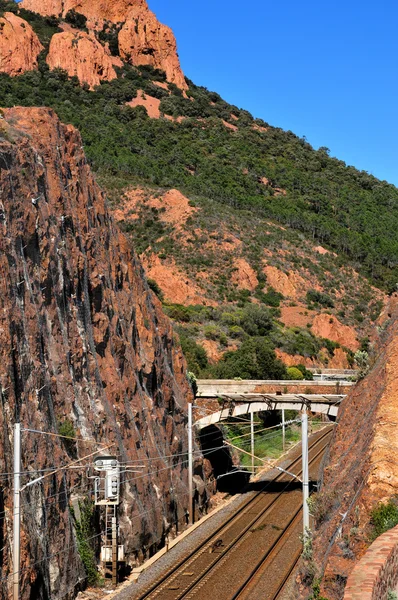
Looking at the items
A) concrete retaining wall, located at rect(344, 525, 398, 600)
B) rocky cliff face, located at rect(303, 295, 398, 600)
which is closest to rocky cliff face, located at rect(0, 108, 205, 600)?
rocky cliff face, located at rect(303, 295, 398, 600)

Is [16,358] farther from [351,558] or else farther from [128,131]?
[128,131]

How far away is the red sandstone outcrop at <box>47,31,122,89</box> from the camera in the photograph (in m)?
130

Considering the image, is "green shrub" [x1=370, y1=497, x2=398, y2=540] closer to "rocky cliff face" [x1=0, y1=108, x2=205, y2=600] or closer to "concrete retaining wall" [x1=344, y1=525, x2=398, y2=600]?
"concrete retaining wall" [x1=344, y1=525, x2=398, y2=600]

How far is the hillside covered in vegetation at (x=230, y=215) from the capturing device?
77562 millimetres

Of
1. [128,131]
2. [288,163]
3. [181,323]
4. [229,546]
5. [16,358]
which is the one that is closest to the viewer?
[16,358]

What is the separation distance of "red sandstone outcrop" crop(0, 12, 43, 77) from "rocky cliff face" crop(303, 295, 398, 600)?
Result: 110501mm

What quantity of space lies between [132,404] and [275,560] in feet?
26.3

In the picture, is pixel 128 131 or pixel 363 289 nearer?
pixel 363 289

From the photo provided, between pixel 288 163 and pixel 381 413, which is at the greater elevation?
pixel 288 163

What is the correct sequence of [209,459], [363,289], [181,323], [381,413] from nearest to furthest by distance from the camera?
[381,413]
[209,459]
[181,323]
[363,289]

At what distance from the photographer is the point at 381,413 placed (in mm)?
18031

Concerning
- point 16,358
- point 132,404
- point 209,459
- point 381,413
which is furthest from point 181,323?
point 381,413

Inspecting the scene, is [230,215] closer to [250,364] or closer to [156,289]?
[156,289]

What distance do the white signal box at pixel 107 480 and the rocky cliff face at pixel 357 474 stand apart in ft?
22.4
